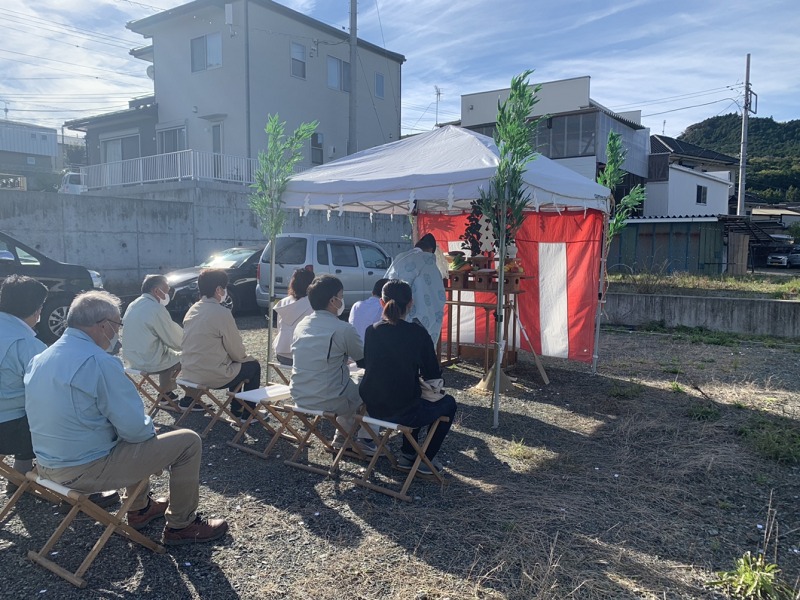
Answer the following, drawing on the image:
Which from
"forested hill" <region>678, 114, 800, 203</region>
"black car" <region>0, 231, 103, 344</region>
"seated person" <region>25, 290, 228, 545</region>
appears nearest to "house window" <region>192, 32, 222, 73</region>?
"black car" <region>0, 231, 103, 344</region>

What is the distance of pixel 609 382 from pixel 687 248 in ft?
52.1

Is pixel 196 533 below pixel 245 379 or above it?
below

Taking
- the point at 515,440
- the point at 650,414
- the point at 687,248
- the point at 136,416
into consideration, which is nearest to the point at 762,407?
the point at 650,414

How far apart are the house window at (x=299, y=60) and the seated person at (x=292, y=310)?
17.9 m

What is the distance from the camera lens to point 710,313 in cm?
1105

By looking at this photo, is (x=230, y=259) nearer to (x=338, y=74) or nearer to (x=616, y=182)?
(x=616, y=182)

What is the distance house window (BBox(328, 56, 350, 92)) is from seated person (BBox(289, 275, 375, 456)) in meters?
20.4

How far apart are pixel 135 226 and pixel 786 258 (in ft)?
105

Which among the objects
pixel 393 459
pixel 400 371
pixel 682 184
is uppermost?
pixel 682 184

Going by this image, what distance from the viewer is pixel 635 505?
3.77m

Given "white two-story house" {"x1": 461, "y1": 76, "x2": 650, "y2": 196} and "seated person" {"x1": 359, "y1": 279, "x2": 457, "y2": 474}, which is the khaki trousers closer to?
"seated person" {"x1": 359, "y1": 279, "x2": 457, "y2": 474}

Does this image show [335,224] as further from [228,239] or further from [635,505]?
[635,505]

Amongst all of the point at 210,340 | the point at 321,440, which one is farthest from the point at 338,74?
the point at 321,440

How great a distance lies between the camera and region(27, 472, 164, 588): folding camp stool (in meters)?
2.73
